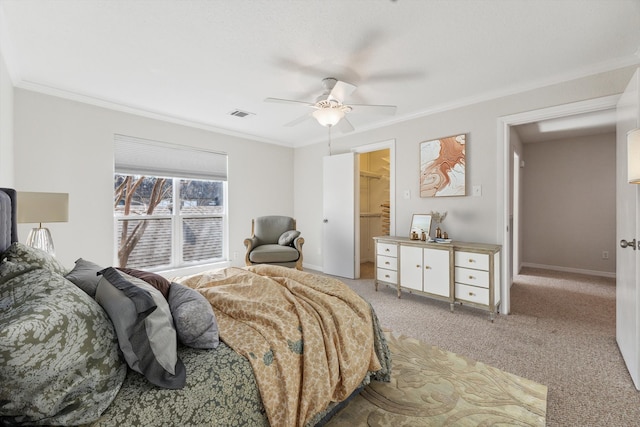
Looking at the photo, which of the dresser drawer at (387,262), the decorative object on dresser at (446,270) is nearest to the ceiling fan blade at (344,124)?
the decorative object on dresser at (446,270)

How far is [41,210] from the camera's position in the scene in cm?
233

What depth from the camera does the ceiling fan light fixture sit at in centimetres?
290

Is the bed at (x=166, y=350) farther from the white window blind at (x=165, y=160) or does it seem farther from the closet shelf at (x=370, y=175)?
the closet shelf at (x=370, y=175)

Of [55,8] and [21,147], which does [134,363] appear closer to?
[55,8]

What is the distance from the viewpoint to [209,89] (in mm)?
3158

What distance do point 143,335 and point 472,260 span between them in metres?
3.03

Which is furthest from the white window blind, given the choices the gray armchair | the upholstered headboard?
the upholstered headboard

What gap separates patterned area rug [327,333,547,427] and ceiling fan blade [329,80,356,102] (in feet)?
7.70

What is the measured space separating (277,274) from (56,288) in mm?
1345

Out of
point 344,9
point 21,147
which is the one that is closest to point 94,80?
point 21,147

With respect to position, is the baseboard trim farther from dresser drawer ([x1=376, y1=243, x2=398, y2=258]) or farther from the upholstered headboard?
the upholstered headboard

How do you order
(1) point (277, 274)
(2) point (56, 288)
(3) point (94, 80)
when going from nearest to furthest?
1. (2) point (56, 288)
2. (1) point (277, 274)
3. (3) point (94, 80)

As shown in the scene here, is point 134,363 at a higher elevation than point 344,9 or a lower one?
lower

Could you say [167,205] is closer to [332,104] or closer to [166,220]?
[166,220]
